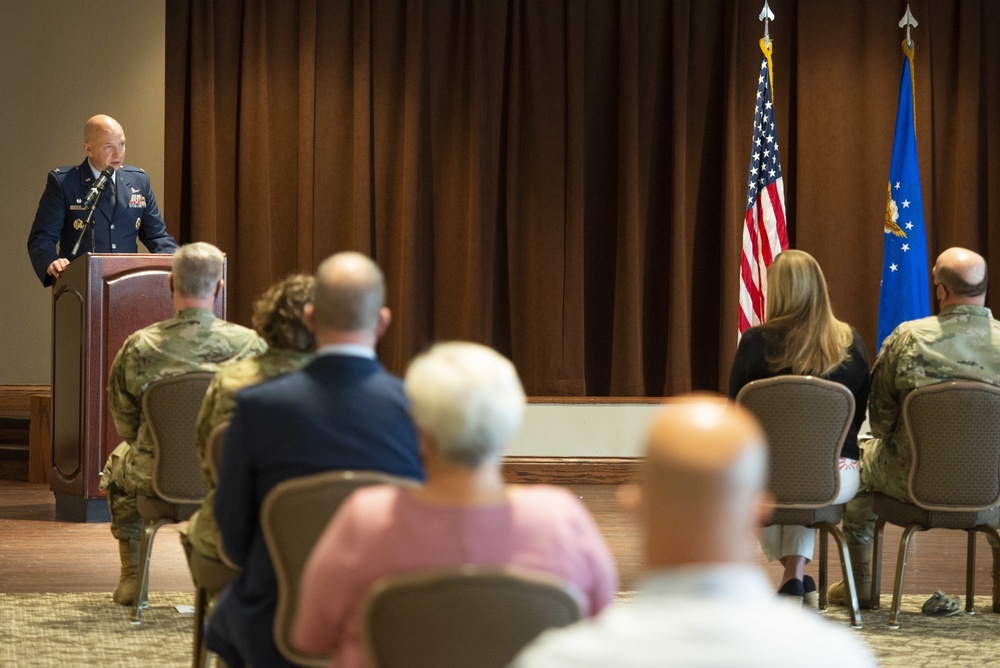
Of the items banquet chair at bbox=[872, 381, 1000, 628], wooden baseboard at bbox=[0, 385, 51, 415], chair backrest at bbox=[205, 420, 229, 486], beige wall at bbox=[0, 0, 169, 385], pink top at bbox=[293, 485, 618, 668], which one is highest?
beige wall at bbox=[0, 0, 169, 385]

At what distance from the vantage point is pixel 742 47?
328 inches

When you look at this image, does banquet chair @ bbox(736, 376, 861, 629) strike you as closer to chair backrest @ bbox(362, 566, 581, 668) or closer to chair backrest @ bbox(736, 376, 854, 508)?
chair backrest @ bbox(736, 376, 854, 508)

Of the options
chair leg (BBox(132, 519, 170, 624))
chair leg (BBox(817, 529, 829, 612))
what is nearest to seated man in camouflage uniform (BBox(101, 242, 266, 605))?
chair leg (BBox(132, 519, 170, 624))

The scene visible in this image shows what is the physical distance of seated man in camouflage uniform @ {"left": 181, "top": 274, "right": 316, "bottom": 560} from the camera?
3086mm

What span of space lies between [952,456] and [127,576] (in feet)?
8.86

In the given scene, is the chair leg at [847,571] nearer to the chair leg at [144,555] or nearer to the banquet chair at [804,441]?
the banquet chair at [804,441]

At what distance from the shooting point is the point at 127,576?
4355 mm

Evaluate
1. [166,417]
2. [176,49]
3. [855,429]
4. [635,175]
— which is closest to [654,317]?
[635,175]

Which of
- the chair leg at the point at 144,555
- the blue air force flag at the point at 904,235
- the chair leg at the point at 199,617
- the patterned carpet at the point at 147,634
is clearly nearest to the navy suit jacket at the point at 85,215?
the patterned carpet at the point at 147,634

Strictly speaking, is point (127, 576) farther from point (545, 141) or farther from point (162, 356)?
point (545, 141)

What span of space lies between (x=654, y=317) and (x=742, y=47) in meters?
1.83

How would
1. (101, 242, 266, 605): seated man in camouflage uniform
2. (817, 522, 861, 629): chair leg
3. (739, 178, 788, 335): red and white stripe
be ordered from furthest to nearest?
(739, 178, 788, 335): red and white stripe
(817, 522, 861, 629): chair leg
(101, 242, 266, 605): seated man in camouflage uniform

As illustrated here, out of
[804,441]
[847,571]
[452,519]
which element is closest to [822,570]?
[847,571]

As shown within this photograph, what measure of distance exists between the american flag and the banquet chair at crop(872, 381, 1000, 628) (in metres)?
2.84
